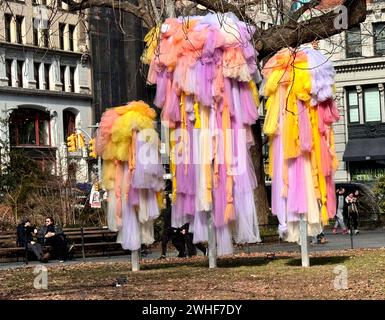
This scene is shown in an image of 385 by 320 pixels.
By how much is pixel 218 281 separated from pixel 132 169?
3.19m

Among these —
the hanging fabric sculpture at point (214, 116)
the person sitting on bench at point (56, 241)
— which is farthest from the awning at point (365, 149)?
the hanging fabric sculpture at point (214, 116)

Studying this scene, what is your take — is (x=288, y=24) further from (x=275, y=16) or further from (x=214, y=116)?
(x=214, y=116)

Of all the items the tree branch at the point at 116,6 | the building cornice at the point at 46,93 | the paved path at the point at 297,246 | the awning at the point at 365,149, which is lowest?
the paved path at the point at 297,246

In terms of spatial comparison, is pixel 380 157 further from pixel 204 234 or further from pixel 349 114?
pixel 204 234

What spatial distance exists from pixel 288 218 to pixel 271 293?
12.0 ft

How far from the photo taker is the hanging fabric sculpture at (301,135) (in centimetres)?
1327

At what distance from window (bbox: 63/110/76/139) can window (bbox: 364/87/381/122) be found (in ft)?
67.2

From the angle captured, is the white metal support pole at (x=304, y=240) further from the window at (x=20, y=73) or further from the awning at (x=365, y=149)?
the window at (x=20, y=73)

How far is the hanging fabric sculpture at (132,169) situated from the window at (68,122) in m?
46.8

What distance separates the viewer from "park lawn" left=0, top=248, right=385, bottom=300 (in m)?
10.0

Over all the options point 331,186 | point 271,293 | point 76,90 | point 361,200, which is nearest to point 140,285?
point 271,293

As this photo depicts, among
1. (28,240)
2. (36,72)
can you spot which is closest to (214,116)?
(28,240)

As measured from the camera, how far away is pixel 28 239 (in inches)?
963

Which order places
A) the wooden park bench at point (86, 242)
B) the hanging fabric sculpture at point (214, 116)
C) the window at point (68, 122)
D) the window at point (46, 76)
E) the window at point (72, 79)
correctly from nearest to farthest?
the hanging fabric sculpture at point (214, 116)
the wooden park bench at point (86, 242)
the window at point (46, 76)
the window at point (68, 122)
the window at point (72, 79)
